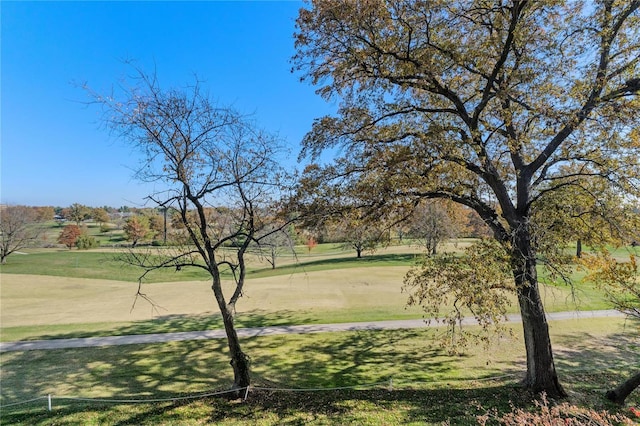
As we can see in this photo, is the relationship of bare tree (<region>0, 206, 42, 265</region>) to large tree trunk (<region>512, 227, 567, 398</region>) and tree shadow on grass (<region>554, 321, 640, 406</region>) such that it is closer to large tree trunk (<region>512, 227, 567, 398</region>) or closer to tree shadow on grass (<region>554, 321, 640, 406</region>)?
large tree trunk (<region>512, 227, 567, 398</region>)

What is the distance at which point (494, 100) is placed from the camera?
9.17m

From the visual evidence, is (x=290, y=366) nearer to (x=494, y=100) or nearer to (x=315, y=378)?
(x=315, y=378)

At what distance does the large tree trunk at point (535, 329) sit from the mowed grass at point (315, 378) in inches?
17.9

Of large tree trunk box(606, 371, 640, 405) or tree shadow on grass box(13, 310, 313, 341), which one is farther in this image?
tree shadow on grass box(13, 310, 313, 341)

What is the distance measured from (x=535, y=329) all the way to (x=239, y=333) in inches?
396

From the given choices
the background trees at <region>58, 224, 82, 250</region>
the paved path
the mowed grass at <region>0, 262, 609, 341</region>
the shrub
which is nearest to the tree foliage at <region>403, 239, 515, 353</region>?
the mowed grass at <region>0, 262, 609, 341</region>

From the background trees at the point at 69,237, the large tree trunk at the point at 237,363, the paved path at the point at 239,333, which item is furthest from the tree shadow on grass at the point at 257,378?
the background trees at the point at 69,237

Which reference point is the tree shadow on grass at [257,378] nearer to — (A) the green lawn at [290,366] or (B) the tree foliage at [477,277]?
(A) the green lawn at [290,366]

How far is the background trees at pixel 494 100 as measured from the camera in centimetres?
725

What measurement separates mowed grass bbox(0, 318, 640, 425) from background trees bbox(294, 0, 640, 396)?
1942 millimetres

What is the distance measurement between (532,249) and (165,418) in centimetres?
907

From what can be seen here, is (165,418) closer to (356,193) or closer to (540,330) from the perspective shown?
(356,193)

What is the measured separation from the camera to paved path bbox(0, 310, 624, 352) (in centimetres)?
1183

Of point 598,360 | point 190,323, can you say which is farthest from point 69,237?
point 598,360
